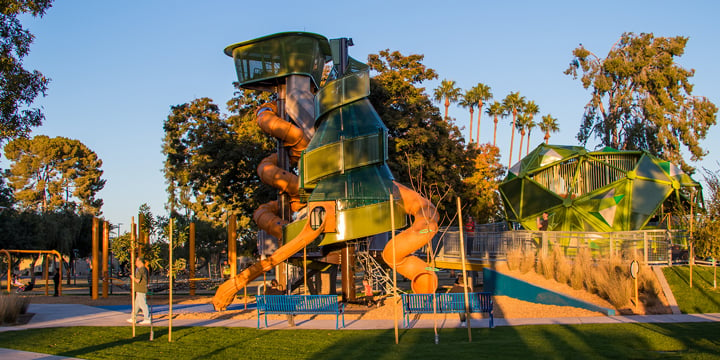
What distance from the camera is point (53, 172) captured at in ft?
284

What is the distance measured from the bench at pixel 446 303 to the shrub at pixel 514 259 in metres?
5.79

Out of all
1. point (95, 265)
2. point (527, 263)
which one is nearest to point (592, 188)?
point (527, 263)

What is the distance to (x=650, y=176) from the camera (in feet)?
88.8

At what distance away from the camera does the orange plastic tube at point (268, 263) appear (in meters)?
19.6

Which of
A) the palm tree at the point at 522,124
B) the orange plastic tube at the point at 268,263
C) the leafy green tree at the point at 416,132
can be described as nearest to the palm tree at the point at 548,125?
the palm tree at the point at 522,124

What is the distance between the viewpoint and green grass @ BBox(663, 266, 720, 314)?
55.9 feet

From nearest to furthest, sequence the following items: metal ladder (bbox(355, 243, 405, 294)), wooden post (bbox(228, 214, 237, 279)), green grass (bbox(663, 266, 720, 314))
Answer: green grass (bbox(663, 266, 720, 314))
metal ladder (bbox(355, 243, 405, 294))
wooden post (bbox(228, 214, 237, 279))

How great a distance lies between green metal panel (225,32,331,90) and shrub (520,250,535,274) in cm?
1062

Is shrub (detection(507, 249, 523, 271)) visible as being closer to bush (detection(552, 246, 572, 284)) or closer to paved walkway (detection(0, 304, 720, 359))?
bush (detection(552, 246, 572, 284))

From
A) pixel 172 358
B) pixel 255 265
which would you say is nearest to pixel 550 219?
pixel 255 265

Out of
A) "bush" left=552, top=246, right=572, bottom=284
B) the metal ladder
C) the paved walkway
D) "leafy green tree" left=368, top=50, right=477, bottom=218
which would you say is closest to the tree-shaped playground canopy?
"leafy green tree" left=368, top=50, right=477, bottom=218

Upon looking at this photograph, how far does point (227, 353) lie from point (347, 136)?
9463 millimetres

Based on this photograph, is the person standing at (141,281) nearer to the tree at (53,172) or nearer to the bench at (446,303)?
the bench at (446,303)

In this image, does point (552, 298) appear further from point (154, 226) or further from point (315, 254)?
point (154, 226)
